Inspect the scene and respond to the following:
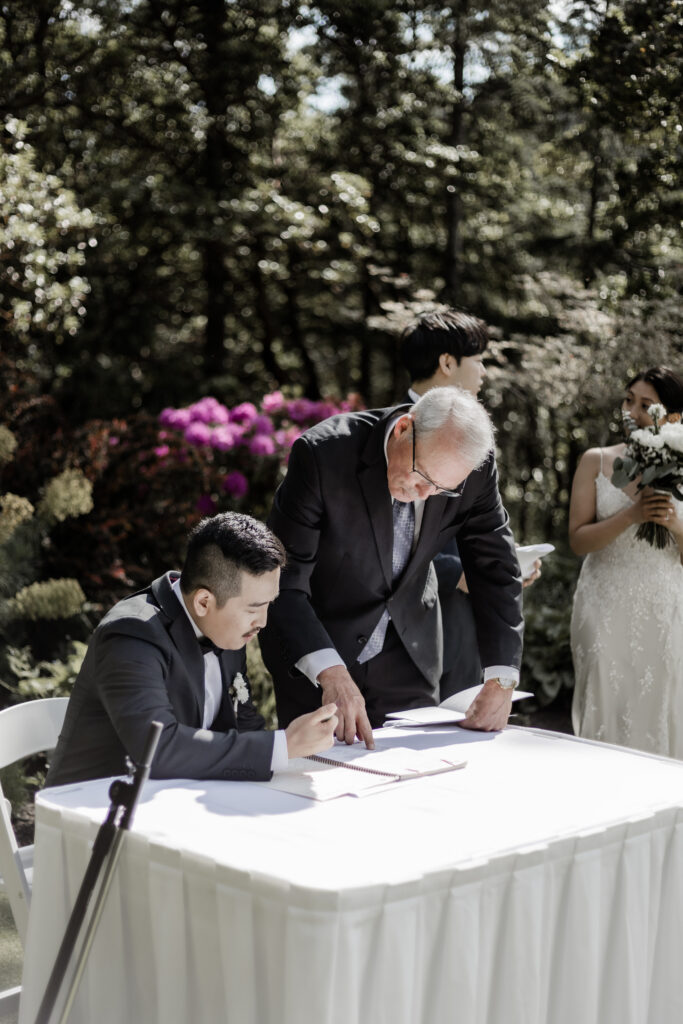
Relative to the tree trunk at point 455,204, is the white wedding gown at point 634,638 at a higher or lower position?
lower

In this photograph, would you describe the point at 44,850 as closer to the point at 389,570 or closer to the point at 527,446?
the point at 389,570

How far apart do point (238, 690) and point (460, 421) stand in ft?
3.11

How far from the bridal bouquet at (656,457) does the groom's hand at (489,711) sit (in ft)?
5.22

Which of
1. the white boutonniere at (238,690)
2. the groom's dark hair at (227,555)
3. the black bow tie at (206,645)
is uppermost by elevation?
the groom's dark hair at (227,555)

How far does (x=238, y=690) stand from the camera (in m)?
3.01

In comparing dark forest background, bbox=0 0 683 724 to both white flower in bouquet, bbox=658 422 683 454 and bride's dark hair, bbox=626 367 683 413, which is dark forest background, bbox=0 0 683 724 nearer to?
bride's dark hair, bbox=626 367 683 413

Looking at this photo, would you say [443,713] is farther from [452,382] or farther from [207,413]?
[207,413]

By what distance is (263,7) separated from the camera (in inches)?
354

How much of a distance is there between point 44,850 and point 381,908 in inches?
30.9

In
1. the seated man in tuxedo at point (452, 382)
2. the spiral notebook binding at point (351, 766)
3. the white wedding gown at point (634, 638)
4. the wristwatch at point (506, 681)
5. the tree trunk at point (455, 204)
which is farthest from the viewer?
the tree trunk at point (455, 204)

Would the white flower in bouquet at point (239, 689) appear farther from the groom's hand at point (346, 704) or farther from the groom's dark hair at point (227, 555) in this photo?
the groom's dark hair at point (227, 555)

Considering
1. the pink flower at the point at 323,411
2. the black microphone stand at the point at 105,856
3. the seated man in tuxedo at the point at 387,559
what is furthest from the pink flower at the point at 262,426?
the black microphone stand at the point at 105,856

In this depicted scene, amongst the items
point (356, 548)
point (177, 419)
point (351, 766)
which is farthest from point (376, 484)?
point (177, 419)

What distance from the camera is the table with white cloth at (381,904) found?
1.92m
